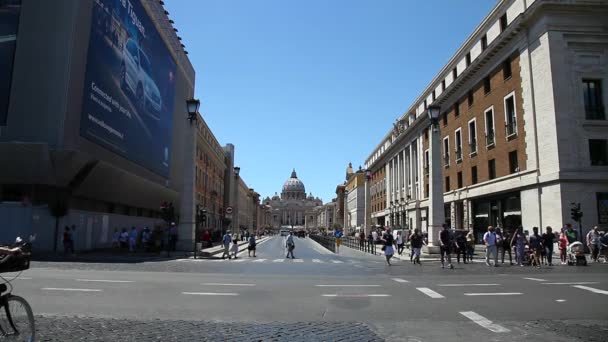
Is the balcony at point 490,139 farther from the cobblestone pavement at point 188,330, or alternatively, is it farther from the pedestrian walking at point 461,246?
the cobblestone pavement at point 188,330

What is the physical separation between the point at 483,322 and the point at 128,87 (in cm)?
3007

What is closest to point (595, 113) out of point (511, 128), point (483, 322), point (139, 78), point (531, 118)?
point (531, 118)

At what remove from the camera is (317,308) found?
354 inches

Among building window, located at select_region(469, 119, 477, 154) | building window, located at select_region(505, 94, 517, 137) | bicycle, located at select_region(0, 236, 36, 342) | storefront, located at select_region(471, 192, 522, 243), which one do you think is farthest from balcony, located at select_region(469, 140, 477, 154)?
bicycle, located at select_region(0, 236, 36, 342)

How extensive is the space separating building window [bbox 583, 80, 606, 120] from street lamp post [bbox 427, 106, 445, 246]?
935 cm

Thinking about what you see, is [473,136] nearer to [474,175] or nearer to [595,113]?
[474,175]

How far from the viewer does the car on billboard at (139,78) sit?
3158 centimetres

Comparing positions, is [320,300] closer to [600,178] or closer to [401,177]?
[600,178]

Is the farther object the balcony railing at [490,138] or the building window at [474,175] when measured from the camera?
the building window at [474,175]

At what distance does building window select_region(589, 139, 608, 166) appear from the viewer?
87.8 ft

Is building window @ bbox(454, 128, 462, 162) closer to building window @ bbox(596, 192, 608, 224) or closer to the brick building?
the brick building

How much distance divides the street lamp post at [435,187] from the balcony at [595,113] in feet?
30.7

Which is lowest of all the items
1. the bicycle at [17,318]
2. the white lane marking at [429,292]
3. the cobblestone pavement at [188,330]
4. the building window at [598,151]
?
the cobblestone pavement at [188,330]

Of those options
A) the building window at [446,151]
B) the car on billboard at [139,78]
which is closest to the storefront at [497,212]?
the building window at [446,151]
